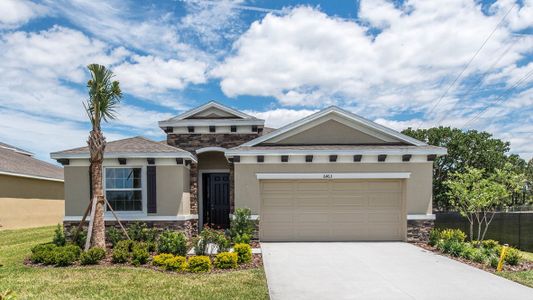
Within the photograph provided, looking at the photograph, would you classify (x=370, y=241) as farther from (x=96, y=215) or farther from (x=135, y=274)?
(x=96, y=215)

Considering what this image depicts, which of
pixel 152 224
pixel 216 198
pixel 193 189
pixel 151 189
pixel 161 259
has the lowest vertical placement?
pixel 161 259

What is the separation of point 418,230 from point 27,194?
1987cm

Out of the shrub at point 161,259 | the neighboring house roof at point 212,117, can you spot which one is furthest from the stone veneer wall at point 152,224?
the neighboring house roof at point 212,117

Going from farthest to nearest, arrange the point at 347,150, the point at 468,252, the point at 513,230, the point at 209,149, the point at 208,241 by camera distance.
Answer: the point at 513,230 → the point at 209,149 → the point at 347,150 → the point at 468,252 → the point at 208,241

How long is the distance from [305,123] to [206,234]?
219 inches

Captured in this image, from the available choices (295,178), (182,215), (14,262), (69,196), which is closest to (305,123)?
(295,178)

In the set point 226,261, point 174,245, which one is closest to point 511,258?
point 226,261

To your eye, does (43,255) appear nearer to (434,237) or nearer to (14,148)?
(434,237)

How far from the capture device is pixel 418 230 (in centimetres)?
1211

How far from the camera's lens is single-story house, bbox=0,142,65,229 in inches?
707

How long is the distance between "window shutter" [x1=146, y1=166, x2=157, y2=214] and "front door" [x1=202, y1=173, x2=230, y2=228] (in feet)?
10.1

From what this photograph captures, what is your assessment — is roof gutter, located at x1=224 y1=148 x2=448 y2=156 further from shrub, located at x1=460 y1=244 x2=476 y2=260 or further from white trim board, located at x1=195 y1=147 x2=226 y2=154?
shrub, located at x1=460 y1=244 x2=476 y2=260

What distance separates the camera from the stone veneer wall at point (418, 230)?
12102 mm

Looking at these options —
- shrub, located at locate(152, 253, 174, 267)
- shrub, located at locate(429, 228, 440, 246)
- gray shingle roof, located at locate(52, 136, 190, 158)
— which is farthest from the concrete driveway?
gray shingle roof, located at locate(52, 136, 190, 158)
